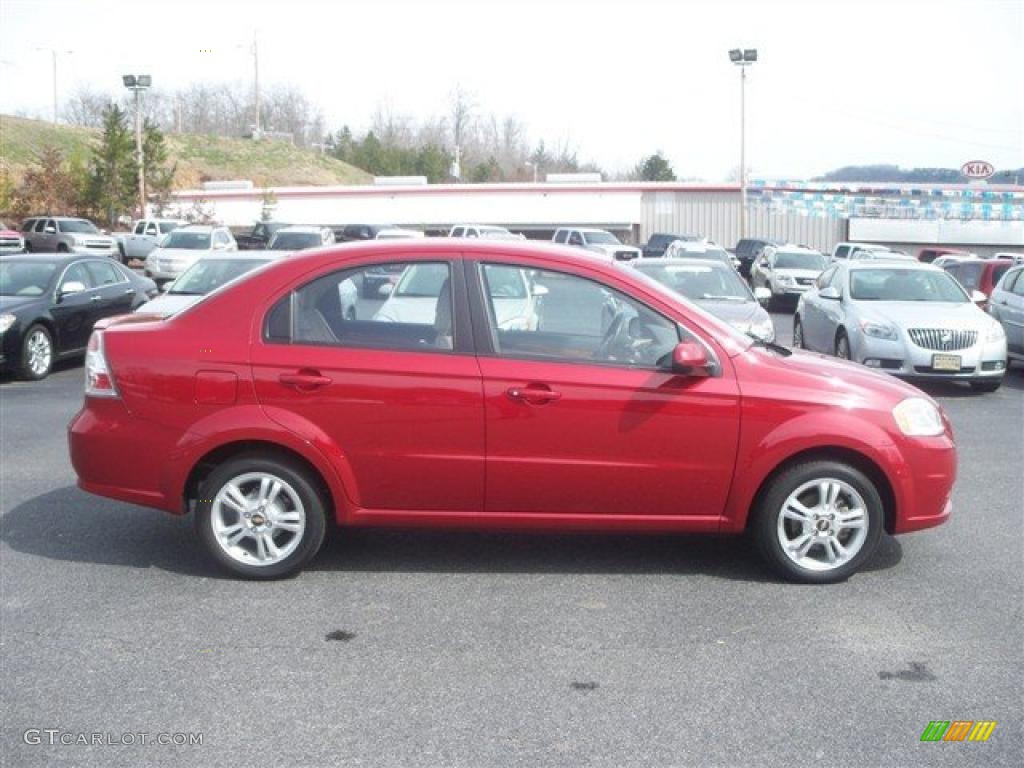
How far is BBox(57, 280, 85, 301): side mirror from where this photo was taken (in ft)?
46.5

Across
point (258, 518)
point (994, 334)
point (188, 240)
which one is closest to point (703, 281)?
point (994, 334)

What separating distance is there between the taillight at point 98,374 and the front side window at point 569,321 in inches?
77.8

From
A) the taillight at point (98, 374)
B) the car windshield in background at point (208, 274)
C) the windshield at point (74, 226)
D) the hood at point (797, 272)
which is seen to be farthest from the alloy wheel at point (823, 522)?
the windshield at point (74, 226)

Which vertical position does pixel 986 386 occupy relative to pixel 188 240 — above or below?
below

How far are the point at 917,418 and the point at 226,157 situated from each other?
8672 cm

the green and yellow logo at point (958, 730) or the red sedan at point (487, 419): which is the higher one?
the red sedan at point (487, 419)

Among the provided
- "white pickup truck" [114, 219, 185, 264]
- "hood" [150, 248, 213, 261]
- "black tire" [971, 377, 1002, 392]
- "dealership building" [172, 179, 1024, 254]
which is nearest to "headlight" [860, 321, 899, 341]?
"black tire" [971, 377, 1002, 392]

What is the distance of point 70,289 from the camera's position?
46.9 ft

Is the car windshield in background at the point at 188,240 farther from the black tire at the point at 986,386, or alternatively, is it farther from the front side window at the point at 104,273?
the black tire at the point at 986,386

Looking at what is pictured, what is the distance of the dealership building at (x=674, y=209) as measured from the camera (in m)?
53.0

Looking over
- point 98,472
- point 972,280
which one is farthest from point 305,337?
point 972,280

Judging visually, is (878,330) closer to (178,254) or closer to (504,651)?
(504,651)

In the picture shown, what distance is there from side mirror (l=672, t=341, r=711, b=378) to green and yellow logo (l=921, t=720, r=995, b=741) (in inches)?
79.6

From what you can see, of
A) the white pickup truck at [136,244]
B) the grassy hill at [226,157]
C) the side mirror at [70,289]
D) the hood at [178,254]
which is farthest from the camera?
the grassy hill at [226,157]
